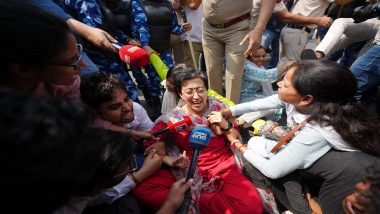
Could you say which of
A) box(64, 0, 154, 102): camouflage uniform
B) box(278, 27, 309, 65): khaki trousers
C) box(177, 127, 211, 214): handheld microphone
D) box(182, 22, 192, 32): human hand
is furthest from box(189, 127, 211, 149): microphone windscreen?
box(278, 27, 309, 65): khaki trousers

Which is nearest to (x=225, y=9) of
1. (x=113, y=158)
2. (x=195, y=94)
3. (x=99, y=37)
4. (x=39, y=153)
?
(x=195, y=94)

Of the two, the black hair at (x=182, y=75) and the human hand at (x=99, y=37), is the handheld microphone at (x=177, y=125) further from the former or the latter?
the human hand at (x=99, y=37)

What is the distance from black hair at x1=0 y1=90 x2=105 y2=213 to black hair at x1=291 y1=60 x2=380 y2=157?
4.03 ft

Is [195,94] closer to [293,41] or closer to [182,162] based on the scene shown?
[182,162]

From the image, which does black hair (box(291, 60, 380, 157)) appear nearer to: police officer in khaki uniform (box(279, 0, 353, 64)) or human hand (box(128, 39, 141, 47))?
human hand (box(128, 39, 141, 47))

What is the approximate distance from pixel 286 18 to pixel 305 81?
1909mm

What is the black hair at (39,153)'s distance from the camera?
1.63ft

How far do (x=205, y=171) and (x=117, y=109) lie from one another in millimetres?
748

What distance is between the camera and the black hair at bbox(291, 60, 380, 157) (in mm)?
1347

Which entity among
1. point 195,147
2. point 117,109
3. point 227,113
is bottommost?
point 227,113

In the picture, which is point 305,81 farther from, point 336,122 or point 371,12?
point 371,12

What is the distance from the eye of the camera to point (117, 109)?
1.62 m

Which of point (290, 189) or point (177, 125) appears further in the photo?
point (177, 125)

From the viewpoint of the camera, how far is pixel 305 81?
4.75 feet
